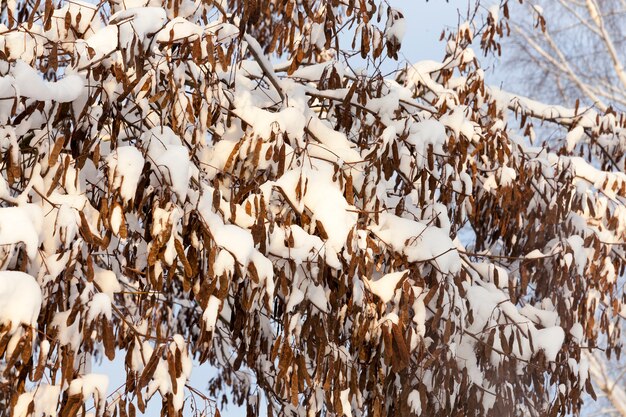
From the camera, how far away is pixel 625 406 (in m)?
9.23

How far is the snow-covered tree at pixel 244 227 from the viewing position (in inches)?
103

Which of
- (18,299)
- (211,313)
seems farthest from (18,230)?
(211,313)

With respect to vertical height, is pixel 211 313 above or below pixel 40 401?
above

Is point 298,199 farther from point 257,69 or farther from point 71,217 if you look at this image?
point 257,69

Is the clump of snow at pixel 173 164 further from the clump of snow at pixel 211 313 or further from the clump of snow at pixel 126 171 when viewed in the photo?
the clump of snow at pixel 211 313

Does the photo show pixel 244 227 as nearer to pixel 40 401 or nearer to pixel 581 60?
pixel 40 401

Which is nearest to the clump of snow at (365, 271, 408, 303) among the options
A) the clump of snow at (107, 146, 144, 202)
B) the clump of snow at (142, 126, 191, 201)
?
the clump of snow at (142, 126, 191, 201)

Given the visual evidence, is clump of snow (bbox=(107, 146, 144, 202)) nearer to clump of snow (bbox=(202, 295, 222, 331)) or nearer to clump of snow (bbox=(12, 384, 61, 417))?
clump of snow (bbox=(202, 295, 222, 331))

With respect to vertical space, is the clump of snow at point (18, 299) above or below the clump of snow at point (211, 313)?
below

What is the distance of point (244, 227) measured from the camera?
9.86 ft

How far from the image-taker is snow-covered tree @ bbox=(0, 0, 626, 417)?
8.57 feet

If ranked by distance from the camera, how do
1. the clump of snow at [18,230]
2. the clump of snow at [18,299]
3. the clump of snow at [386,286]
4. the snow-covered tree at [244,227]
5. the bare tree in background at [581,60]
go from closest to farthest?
the clump of snow at [18,299]
the clump of snow at [18,230]
the snow-covered tree at [244,227]
the clump of snow at [386,286]
the bare tree in background at [581,60]

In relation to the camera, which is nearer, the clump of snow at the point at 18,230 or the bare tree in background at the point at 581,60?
the clump of snow at the point at 18,230

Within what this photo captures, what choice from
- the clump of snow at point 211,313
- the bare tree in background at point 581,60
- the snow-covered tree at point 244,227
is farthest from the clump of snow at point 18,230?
the bare tree in background at point 581,60
